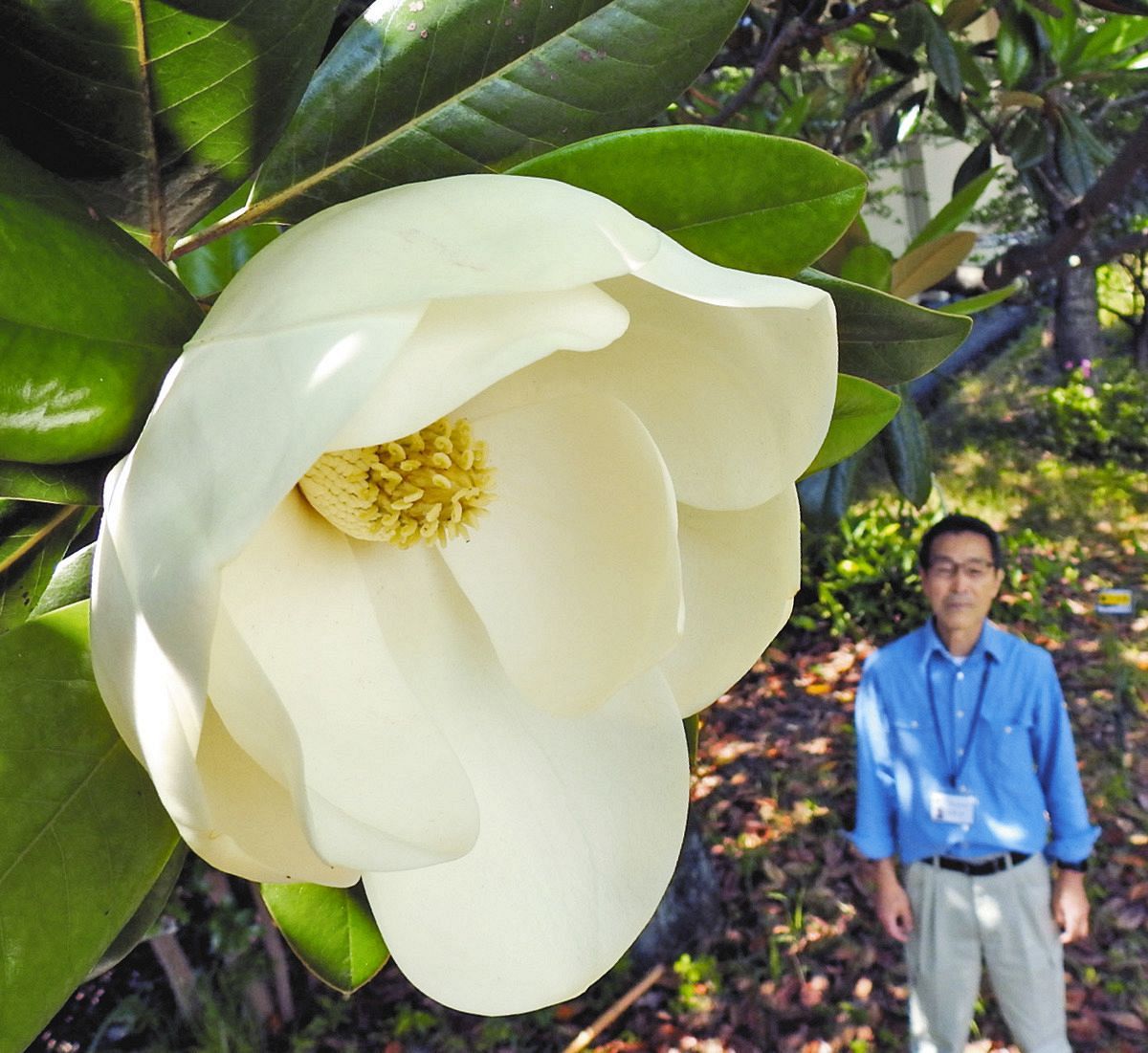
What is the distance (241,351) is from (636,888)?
229 millimetres

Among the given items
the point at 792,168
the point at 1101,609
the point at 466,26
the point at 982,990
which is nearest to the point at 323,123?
the point at 466,26

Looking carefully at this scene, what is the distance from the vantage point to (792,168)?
41 centimetres

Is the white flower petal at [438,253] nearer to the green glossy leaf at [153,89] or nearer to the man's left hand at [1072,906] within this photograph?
the green glossy leaf at [153,89]

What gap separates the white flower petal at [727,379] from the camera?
37cm

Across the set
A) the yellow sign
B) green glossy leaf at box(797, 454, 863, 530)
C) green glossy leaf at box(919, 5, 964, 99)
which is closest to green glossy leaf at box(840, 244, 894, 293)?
green glossy leaf at box(797, 454, 863, 530)

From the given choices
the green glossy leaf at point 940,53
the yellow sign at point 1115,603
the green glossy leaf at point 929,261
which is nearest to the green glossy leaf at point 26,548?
the green glossy leaf at point 929,261

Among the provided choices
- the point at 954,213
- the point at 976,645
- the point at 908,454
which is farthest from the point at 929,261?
the point at 976,645

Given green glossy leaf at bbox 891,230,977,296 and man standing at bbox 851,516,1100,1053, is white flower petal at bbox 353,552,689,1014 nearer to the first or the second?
green glossy leaf at bbox 891,230,977,296

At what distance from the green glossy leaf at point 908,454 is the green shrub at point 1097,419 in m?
4.89

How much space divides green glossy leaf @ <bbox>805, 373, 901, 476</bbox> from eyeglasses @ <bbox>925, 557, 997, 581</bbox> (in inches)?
92.2

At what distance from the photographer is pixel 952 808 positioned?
2.75m

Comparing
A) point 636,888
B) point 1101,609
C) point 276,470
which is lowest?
point 1101,609

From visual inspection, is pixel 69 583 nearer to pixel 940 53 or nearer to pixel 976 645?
pixel 940 53

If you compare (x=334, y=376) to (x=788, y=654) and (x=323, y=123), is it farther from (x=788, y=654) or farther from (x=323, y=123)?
(x=788, y=654)
